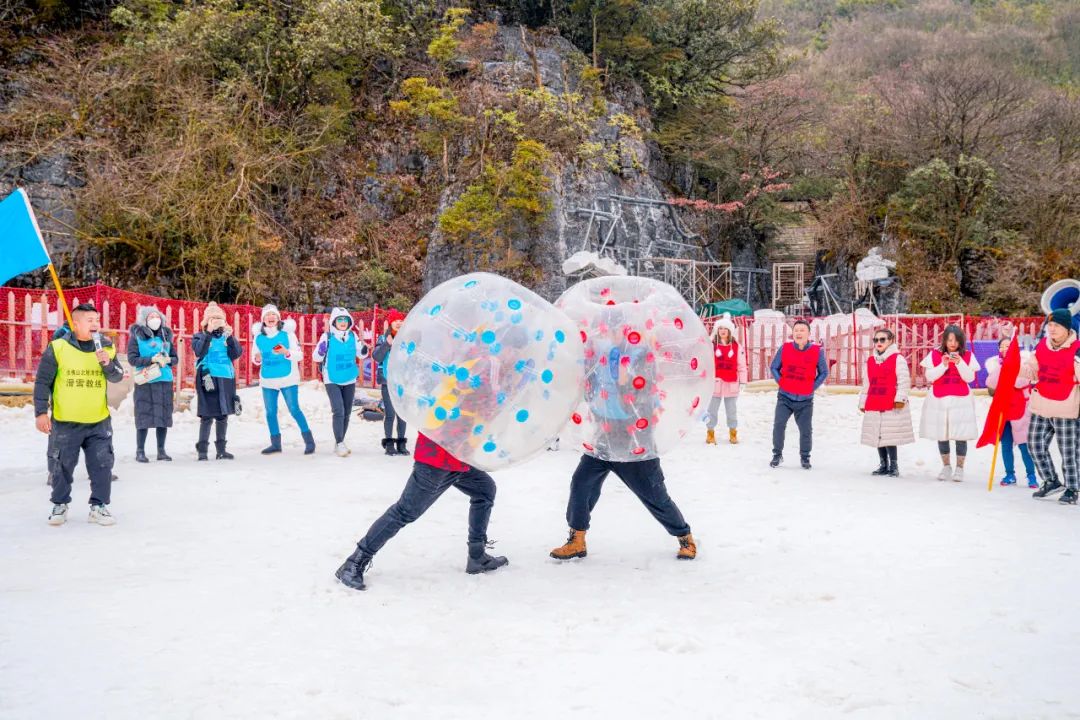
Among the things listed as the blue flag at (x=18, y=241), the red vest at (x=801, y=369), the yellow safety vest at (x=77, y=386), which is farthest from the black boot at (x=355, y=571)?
the red vest at (x=801, y=369)

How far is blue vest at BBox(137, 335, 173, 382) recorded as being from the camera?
9195mm

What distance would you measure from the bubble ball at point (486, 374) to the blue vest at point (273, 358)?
5.59 metres

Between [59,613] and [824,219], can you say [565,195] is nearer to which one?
[824,219]

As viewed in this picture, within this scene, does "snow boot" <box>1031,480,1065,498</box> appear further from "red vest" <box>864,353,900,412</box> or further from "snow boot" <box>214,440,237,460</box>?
"snow boot" <box>214,440,237,460</box>

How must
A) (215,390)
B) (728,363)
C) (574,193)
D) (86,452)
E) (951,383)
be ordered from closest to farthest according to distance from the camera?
(86,452)
(951,383)
(215,390)
(728,363)
(574,193)

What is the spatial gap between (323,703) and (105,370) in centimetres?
392

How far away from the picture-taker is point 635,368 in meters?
4.86

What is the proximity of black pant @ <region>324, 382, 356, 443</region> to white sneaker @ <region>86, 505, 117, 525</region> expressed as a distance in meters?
3.80

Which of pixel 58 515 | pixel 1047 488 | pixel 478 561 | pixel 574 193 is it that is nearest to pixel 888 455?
pixel 1047 488

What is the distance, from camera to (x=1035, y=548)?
225 inches

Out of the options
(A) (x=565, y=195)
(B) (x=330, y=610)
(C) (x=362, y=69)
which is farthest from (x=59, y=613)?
(C) (x=362, y=69)

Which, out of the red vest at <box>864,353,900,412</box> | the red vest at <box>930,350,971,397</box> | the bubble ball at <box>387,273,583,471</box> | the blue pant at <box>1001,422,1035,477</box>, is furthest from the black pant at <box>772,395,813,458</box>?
the bubble ball at <box>387,273,583,471</box>

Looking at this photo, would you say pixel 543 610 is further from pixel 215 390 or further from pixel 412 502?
pixel 215 390

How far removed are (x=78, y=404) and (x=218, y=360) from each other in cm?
347
